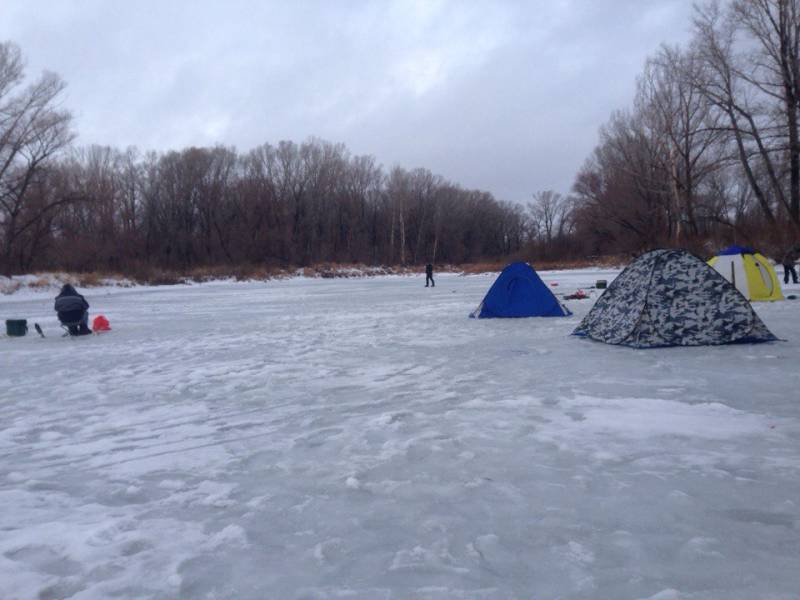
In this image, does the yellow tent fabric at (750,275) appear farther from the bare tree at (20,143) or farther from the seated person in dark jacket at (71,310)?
the bare tree at (20,143)

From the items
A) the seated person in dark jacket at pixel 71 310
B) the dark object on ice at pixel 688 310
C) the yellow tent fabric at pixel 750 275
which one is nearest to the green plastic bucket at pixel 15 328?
the seated person in dark jacket at pixel 71 310

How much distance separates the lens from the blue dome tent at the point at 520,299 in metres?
13.5

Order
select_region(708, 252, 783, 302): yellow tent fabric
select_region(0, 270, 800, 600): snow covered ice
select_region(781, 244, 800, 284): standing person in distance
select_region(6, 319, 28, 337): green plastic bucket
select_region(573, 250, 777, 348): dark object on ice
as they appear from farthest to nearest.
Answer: select_region(781, 244, 800, 284): standing person in distance → select_region(708, 252, 783, 302): yellow tent fabric → select_region(6, 319, 28, 337): green plastic bucket → select_region(573, 250, 777, 348): dark object on ice → select_region(0, 270, 800, 600): snow covered ice

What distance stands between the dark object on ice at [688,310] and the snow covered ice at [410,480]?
2.17 feet

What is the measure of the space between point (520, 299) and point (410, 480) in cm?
1019

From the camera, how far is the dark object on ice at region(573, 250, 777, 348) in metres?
8.48

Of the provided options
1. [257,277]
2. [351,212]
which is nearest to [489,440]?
[257,277]

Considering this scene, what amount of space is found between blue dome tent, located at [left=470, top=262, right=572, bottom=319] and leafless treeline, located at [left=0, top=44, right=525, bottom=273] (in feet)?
96.3

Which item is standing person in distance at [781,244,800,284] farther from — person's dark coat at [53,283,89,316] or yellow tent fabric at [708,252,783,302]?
person's dark coat at [53,283,89,316]

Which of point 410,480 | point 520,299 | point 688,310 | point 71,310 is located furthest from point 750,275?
point 71,310

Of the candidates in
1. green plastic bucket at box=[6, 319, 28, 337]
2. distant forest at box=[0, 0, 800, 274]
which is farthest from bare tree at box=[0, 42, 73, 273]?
green plastic bucket at box=[6, 319, 28, 337]

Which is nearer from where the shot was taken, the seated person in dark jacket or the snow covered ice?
the snow covered ice

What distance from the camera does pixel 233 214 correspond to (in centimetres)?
6506

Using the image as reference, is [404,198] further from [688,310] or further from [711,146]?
[688,310]
